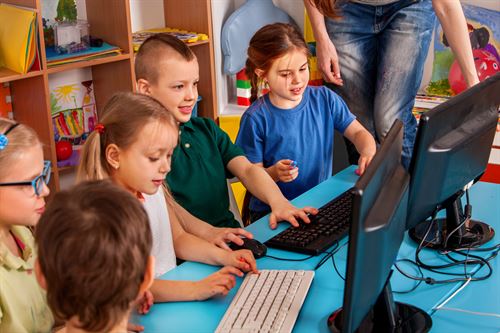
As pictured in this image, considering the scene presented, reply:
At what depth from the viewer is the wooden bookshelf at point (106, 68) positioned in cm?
304

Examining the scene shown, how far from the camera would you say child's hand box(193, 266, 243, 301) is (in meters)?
1.50

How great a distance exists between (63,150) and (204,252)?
1773 millimetres

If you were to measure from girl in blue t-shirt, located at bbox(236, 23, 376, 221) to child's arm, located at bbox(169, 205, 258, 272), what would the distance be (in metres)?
0.60

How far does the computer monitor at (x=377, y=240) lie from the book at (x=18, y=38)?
193 cm

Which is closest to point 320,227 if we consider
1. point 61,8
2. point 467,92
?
point 467,92

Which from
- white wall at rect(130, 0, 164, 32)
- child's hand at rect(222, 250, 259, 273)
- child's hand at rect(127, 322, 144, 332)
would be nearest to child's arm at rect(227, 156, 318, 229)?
child's hand at rect(222, 250, 259, 273)

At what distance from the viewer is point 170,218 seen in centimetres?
190

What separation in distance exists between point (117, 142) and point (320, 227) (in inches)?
21.0

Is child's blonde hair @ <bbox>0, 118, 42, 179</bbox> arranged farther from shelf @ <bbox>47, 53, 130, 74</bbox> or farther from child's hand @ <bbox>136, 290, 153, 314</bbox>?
shelf @ <bbox>47, 53, 130, 74</bbox>

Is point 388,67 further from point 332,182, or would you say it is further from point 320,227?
point 320,227

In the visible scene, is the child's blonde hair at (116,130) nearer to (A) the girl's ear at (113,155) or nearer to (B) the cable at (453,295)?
(A) the girl's ear at (113,155)

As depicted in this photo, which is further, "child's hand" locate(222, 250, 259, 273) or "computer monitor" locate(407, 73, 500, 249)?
"child's hand" locate(222, 250, 259, 273)

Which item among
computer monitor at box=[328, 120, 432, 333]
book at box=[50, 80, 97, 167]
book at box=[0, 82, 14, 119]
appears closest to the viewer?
computer monitor at box=[328, 120, 432, 333]

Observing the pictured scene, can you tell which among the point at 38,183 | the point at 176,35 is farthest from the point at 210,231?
the point at 176,35
